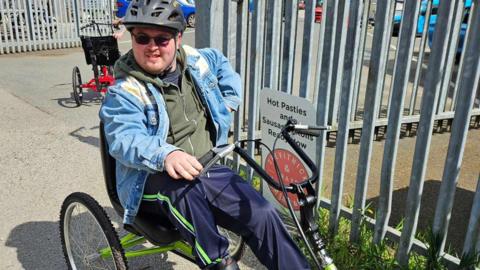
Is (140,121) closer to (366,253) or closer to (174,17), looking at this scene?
(174,17)

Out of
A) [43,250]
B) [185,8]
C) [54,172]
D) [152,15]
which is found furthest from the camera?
[185,8]

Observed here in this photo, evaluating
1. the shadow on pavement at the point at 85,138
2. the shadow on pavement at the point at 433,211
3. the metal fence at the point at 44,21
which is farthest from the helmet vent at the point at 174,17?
the metal fence at the point at 44,21

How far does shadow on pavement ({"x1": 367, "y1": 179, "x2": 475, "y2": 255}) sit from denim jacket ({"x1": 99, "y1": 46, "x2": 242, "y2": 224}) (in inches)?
70.7

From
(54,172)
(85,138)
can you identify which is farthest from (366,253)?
(85,138)

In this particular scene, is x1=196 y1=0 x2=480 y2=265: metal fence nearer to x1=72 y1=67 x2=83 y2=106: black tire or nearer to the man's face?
the man's face

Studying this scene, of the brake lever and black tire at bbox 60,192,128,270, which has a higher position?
the brake lever

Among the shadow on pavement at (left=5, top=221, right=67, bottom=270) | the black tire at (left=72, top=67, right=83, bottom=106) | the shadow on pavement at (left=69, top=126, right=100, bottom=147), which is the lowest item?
the shadow on pavement at (left=5, top=221, right=67, bottom=270)

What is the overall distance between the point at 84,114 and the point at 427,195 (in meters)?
4.50

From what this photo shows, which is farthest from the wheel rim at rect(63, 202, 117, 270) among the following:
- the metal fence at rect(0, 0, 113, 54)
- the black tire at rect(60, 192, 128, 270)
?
the metal fence at rect(0, 0, 113, 54)

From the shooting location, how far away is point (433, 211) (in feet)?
12.9

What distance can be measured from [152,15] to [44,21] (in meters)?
10.6

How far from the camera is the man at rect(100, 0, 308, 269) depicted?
2.08 m

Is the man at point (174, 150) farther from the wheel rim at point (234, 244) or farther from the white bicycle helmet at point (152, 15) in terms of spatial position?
the wheel rim at point (234, 244)

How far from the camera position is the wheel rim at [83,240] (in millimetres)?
2768
